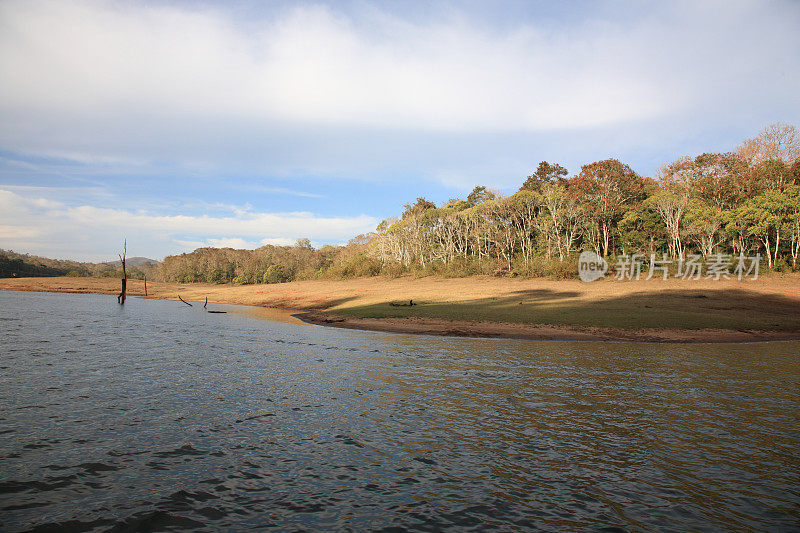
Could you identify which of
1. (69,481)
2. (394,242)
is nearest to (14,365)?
(69,481)

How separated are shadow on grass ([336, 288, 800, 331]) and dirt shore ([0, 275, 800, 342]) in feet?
0.22

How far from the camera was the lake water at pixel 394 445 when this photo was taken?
5836mm

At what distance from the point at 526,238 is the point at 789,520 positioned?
63845 millimetres

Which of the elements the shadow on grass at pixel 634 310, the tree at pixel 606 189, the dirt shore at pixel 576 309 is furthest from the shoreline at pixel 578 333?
the tree at pixel 606 189

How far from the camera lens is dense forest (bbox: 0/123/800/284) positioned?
50.6 metres

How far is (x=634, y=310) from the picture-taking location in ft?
108

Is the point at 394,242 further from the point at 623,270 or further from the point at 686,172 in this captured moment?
the point at 686,172

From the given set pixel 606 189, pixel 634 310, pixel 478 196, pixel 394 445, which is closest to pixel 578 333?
pixel 634 310

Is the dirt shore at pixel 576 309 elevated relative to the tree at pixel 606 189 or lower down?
lower down

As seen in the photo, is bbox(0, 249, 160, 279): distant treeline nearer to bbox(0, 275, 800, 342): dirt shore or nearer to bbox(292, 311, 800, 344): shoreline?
bbox(0, 275, 800, 342): dirt shore

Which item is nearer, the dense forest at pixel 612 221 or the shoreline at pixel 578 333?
the shoreline at pixel 578 333

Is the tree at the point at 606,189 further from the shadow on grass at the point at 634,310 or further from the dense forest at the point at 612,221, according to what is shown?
the shadow on grass at the point at 634,310

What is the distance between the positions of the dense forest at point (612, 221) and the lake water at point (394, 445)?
141 ft

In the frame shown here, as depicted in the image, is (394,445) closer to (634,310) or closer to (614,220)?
(634,310)
